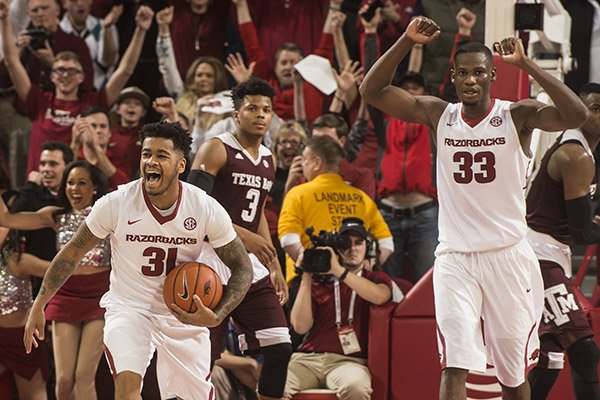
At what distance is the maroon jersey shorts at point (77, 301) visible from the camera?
7.18 metres

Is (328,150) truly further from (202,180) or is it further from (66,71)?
(66,71)

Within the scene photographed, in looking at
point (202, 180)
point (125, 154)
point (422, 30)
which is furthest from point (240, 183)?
point (125, 154)

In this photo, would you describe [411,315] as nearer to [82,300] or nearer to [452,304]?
[452,304]

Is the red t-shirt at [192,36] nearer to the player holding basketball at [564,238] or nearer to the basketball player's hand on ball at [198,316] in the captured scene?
the player holding basketball at [564,238]

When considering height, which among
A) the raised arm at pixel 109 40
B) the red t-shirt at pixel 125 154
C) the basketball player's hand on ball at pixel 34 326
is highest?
the raised arm at pixel 109 40

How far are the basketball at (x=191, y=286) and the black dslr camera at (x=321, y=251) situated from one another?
4.91 feet

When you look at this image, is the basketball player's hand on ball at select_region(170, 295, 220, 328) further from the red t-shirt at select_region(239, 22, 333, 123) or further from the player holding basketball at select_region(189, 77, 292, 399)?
the red t-shirt at select_region(239, 22, 333, 123)

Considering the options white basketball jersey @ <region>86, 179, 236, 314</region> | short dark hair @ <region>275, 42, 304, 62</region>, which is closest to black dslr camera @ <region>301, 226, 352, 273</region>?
white basketball jersey @ <region>86, 179, 236, 314</region>

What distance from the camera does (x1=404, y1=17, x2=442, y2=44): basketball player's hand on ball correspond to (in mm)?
5586

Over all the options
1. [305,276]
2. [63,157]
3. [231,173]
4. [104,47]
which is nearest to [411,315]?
[305,276]

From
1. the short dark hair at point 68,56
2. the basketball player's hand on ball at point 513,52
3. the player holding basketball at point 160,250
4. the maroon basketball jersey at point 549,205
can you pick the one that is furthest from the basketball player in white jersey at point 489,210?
the short dark hair at point 68,56

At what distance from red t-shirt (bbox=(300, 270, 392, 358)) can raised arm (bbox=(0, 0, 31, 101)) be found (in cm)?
366

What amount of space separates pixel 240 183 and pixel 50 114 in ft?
11.0

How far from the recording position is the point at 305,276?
23.3 ft
